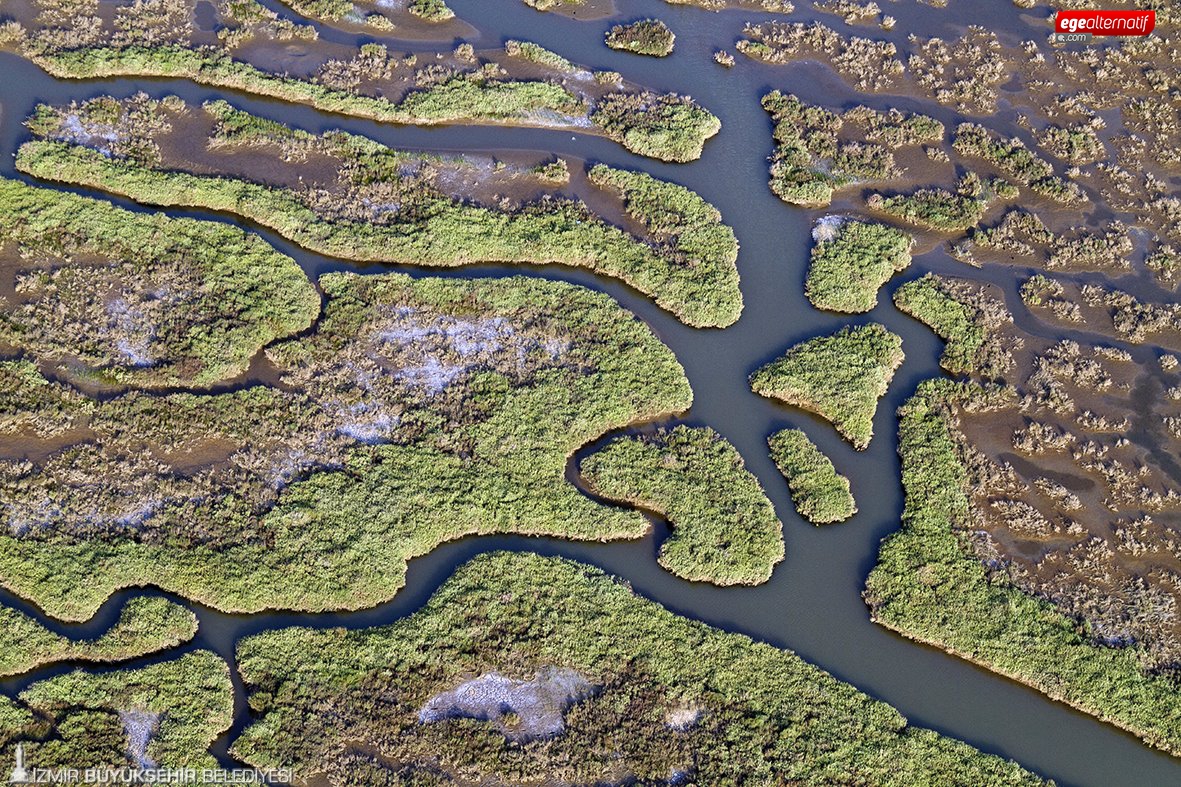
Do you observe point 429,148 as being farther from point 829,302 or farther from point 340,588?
point 340,588

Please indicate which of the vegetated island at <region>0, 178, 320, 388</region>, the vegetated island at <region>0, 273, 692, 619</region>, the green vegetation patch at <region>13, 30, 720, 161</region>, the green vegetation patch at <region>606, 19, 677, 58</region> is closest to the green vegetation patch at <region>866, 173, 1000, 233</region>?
the green vegetation patch at <region>13, 30, 720, 161</region>

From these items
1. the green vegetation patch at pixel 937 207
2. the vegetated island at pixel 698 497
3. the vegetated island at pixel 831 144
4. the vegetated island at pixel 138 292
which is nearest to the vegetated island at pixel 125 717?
the vegetated island at pixel 138 292

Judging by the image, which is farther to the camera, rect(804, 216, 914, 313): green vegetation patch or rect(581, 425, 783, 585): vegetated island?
rect(804, 216, 914, 313): green vegetation patch

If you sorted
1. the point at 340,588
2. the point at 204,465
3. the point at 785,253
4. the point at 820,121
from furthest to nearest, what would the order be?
the point at 820,121 → the point at 785,253 → the point at 204,465 → the point at 340,588

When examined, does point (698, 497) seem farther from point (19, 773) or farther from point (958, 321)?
Result: point (19, 773)

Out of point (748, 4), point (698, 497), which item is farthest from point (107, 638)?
point (748, 4)

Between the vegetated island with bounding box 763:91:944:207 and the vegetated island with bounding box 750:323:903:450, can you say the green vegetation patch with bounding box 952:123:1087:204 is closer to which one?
the vegetated island with bounding box 763:91:944:207

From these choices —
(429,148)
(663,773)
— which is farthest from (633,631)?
(429,148)
